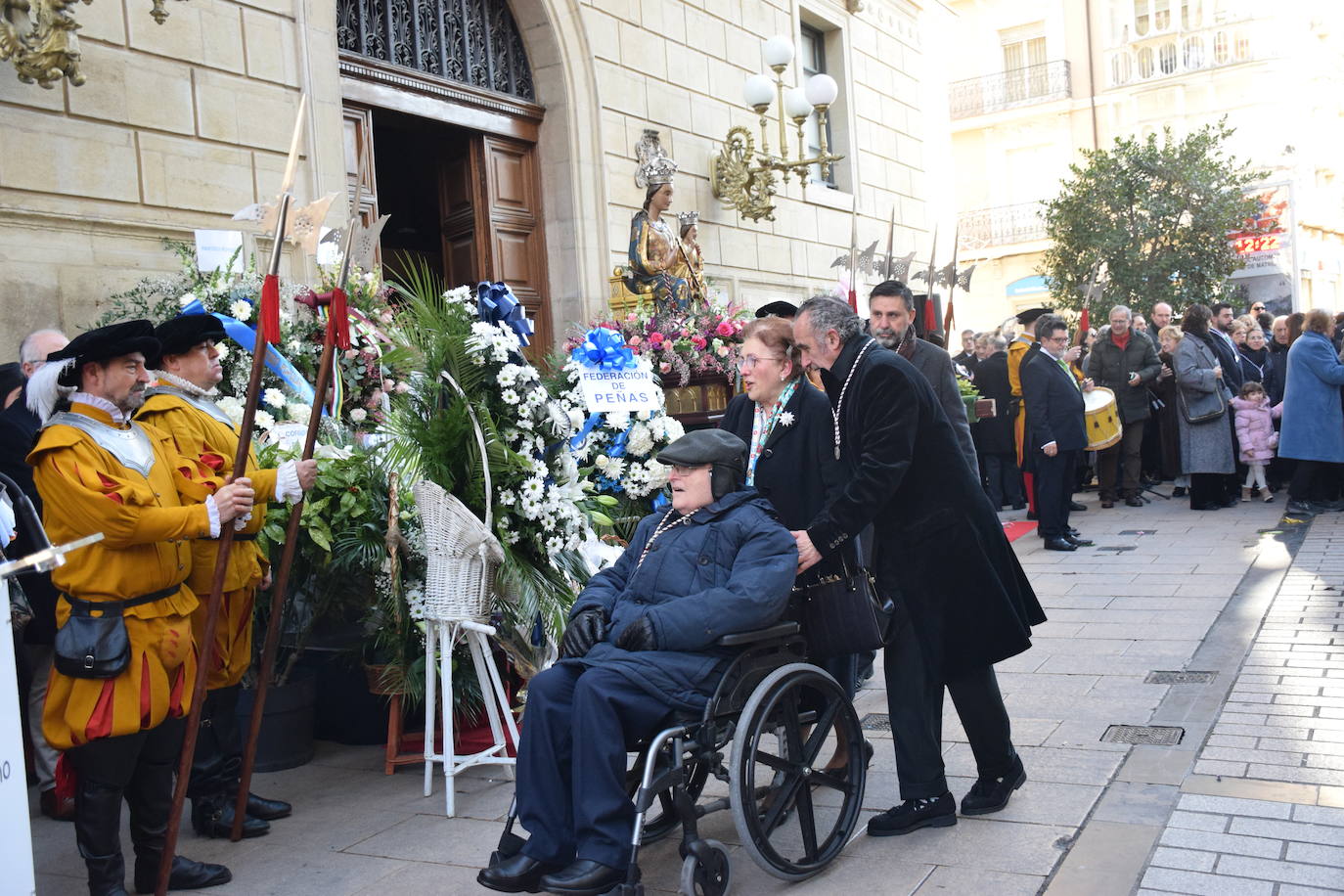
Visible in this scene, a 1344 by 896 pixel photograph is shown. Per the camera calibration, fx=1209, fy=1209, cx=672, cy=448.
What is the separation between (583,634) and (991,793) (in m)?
1.56

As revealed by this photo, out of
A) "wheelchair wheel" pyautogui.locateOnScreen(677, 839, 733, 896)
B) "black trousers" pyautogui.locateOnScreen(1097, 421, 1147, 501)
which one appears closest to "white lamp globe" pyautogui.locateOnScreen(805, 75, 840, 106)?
"black trousers" pyautogui.locateOnScreen(1097, 421, 1147, 501)

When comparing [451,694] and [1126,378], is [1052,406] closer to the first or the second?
[1126,378]

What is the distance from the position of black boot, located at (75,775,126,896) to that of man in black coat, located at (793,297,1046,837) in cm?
228

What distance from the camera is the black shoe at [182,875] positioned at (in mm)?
3893

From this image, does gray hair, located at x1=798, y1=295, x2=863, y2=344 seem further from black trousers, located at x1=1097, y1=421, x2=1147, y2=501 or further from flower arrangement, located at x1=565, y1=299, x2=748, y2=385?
black trousers, located at x1=1097, y1=421, x2=1147, y2=501

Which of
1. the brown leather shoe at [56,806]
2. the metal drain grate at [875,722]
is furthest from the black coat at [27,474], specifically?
the metal drain grate at [875,722]

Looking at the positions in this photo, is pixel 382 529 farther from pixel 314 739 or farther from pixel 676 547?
pixel 676 547

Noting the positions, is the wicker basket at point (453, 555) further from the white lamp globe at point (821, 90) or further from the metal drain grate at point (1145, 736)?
the white lamp globe at point (821, 90)

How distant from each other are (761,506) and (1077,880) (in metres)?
1.46

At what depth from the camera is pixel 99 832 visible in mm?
3709

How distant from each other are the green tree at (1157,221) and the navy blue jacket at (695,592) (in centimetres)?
1712

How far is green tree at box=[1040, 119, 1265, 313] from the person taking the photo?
19.5 meters

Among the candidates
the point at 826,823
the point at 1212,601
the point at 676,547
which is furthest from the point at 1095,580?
the point at 676,547

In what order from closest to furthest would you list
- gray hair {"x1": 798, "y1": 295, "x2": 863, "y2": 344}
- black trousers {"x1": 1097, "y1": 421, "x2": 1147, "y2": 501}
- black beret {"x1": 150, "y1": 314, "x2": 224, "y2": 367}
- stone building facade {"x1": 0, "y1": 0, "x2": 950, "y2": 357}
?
gray hair {"x1": 798, "y1": 295, "x2": 863, "y2": 344}
black beret {"x1": 150, "y1": 314, "x2": 224, "y2": 367}
stone building facade {"x1": 0, "y1": 0, "x2": 950, "y2": 357}
black trousers {"x1": 1097, "y1": 421, "x2": 1147, "y2": 501}
